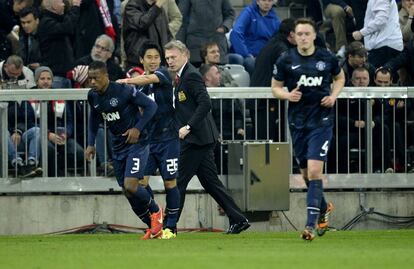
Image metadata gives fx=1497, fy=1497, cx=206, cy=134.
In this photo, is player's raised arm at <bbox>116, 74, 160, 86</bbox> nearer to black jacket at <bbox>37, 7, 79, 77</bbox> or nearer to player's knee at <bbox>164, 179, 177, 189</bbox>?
player's knee at <bbox>164, 179, 177, 189</bbox>

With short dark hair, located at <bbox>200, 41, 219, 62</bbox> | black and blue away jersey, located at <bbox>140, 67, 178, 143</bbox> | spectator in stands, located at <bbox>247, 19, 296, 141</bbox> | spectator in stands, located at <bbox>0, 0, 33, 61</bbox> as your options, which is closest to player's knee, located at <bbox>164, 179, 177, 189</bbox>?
black and blue away jersey, located at <bbox>140, 67, 178, 143</bbox>

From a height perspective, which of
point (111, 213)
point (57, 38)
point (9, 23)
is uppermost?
point (9, 23)

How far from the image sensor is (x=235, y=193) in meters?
21.3

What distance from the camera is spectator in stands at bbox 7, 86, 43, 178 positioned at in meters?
21.3

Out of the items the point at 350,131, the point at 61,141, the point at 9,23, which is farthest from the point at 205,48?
the point at 9,23

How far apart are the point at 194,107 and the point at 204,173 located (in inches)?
37.4

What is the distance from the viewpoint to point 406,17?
25156 mm

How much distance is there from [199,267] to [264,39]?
11.2 meters

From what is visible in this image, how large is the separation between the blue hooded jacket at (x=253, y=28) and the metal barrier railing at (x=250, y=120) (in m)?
2.50

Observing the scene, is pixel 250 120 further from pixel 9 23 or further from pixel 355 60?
pixel 9 23

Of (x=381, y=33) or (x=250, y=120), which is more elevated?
(x=381, y=33)

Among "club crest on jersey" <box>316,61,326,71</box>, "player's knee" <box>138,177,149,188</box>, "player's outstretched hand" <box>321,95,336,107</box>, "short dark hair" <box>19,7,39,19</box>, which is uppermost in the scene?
"short dark hair" <box>19,7,39,19</box>

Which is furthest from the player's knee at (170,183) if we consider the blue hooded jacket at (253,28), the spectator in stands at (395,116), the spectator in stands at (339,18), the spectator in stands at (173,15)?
the spectator in stands at (339,18)

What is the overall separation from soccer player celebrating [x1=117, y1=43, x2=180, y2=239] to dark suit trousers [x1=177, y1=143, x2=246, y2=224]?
2.40ft
